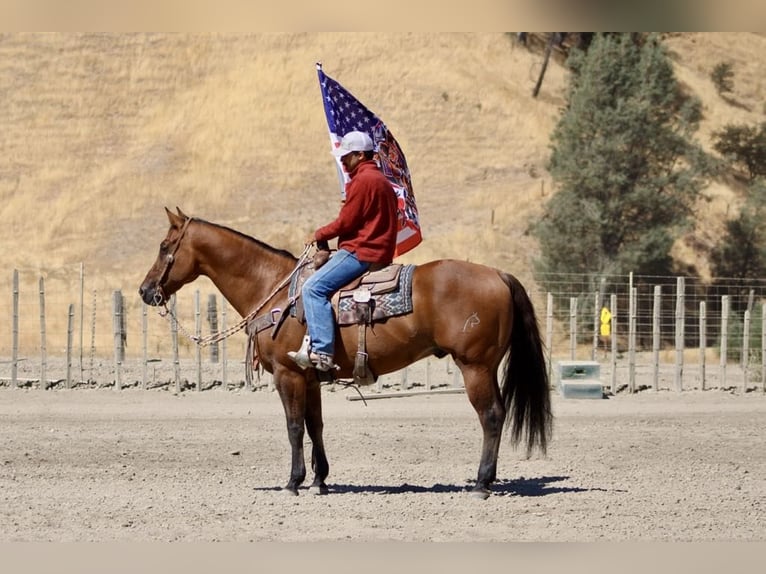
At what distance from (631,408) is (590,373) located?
4.35ft

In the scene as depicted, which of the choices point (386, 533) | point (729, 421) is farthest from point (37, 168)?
point (386, 533)

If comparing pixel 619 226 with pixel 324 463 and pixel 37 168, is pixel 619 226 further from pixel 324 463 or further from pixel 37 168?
pixel 324 463

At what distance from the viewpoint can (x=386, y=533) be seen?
734cm

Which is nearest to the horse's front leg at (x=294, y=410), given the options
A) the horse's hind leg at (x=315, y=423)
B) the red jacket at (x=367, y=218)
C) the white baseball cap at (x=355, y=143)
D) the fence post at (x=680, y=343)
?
the horse's hind leg at (x=315, y=423)

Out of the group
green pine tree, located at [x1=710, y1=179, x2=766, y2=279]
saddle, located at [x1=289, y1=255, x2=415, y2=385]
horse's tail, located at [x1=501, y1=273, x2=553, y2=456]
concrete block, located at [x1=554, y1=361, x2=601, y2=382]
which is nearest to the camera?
saddle, located at [x1=289, y1=255, x2=415, y2=385]

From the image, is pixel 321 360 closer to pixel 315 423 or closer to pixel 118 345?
pixel 315 423

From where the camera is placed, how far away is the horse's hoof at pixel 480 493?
336 inches

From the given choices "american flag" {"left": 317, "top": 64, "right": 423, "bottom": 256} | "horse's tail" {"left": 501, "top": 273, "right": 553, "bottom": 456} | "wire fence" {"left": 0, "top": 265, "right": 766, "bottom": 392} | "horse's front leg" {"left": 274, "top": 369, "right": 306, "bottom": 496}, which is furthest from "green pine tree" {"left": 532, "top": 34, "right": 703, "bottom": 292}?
"horse's front leg" {"left": 274, "top": 369, "right": 306, "bottom": 496}

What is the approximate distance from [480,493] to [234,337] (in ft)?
61.9

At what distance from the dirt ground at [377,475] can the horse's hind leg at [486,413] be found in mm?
188

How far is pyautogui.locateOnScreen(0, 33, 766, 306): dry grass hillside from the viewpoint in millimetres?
33719

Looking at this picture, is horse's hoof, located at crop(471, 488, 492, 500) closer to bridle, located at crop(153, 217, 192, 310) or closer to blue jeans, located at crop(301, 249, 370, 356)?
blue jeans, located at crop(301, 249, 370, 356)

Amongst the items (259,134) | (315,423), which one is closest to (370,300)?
(315,423)

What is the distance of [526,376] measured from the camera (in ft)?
29.2
